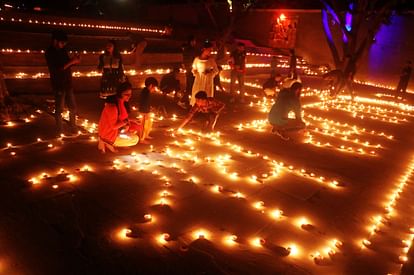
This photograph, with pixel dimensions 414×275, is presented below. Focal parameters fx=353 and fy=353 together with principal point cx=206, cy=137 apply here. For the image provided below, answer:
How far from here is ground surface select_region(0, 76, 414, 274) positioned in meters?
3.23

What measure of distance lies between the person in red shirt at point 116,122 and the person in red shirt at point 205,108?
1346 mm

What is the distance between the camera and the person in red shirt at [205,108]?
6.77 meters

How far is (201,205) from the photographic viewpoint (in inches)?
167

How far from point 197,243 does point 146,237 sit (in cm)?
51

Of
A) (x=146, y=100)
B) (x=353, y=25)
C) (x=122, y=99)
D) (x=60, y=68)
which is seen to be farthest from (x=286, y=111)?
(x=353, y=25)

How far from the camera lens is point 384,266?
11.3 feet

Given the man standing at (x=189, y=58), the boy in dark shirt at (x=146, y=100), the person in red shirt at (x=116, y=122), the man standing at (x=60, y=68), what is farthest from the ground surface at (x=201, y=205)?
the man standing at (x=189, y=58)

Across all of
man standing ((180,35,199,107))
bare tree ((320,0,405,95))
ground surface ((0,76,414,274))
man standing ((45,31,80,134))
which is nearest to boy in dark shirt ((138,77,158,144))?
ground surface ((0,76,414,274))

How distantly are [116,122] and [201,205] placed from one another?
6.87 ft

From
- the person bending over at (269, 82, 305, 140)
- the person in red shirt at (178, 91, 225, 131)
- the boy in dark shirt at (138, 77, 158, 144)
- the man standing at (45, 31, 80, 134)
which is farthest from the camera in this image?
the person bending over at (269, 82, 305, 140)

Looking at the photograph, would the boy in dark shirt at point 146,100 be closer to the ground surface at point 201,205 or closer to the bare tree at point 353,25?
the ground surface at point 201,205

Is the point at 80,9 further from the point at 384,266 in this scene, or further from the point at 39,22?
the point at 384,266

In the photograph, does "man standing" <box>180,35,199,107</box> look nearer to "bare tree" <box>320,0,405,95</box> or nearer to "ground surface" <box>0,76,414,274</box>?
"ground surface" <box>0,76,414,274</box>

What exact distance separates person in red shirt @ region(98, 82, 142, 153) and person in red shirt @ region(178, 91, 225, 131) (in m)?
1.35
